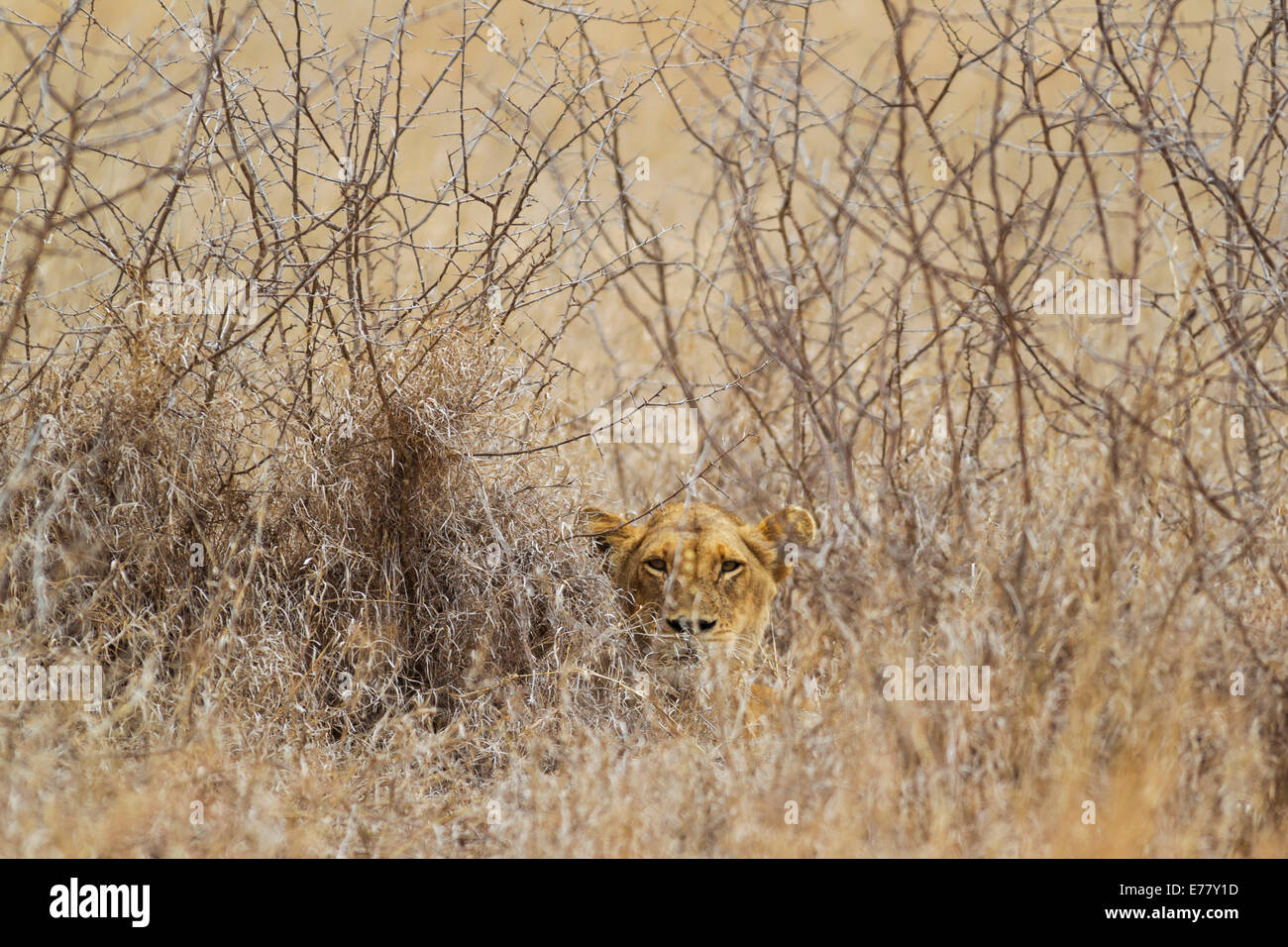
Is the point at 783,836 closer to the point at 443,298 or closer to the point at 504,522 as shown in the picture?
the point at 504,522

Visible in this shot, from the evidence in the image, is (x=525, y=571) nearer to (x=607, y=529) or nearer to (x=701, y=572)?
(x=607, y=529)

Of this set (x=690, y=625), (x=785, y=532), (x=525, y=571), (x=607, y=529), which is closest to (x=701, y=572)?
(x=690, y=625)

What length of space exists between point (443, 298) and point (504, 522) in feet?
2.86

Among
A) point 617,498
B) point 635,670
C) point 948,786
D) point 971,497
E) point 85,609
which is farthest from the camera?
point 617,498

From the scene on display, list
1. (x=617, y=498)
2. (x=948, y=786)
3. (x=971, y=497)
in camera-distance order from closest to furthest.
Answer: (x=948, y=786) < (x=971, y=497) < (x=617, y=498)

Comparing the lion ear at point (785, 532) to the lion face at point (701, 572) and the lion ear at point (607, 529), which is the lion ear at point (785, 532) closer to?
the lion face at point (701, 572)

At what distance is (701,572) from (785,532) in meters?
Answer: 0.41

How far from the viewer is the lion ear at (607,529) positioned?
16.4ft

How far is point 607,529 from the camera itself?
16.5 feet

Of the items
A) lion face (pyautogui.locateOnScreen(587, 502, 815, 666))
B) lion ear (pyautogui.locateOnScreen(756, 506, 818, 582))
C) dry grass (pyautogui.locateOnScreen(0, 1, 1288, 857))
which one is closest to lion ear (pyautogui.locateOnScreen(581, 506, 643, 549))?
lion face (pyautogui.locateOnScreen(587, 502, 815, 666))

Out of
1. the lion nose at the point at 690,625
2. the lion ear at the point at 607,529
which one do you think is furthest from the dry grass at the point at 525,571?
the lion nose at the point at 690,625

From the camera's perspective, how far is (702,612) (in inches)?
181
